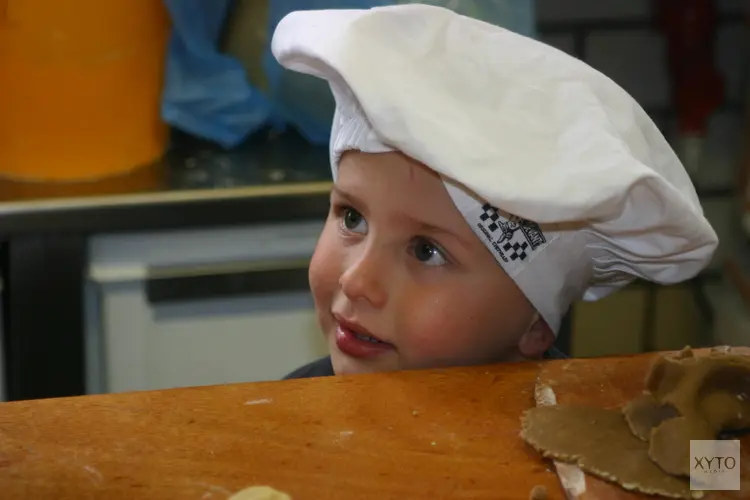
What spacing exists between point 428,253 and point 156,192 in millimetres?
467

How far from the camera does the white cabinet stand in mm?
1087

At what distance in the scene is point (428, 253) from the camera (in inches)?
27.0

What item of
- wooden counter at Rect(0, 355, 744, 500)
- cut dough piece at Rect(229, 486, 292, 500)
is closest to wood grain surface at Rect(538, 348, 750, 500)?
wooden counter at Rect(0, 355, 744, 500)

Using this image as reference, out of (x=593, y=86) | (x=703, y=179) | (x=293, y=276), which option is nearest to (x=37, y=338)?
(x=293, y=276)

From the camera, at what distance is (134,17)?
1092 millimetres

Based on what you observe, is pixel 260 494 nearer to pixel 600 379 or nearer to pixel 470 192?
pixel 600 379

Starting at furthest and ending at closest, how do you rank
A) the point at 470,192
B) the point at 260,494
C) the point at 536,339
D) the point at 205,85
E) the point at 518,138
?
the point at 205,85 < the point at 536,339 < the point at 470,192 < the point at 518,138 < the point at 260,494

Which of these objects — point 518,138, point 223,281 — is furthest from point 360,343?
point 223,281

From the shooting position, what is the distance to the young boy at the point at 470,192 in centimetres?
52

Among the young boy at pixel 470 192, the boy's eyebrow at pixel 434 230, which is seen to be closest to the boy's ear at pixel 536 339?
the young boy at pixel 470 192

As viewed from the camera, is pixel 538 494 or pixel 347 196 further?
pixel 347 196

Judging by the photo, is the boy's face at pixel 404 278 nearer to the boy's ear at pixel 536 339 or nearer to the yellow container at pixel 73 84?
the boy's ear at pixel 536 339

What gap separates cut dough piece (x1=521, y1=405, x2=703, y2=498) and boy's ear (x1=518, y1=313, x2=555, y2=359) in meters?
0.29

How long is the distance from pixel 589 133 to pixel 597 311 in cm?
103
